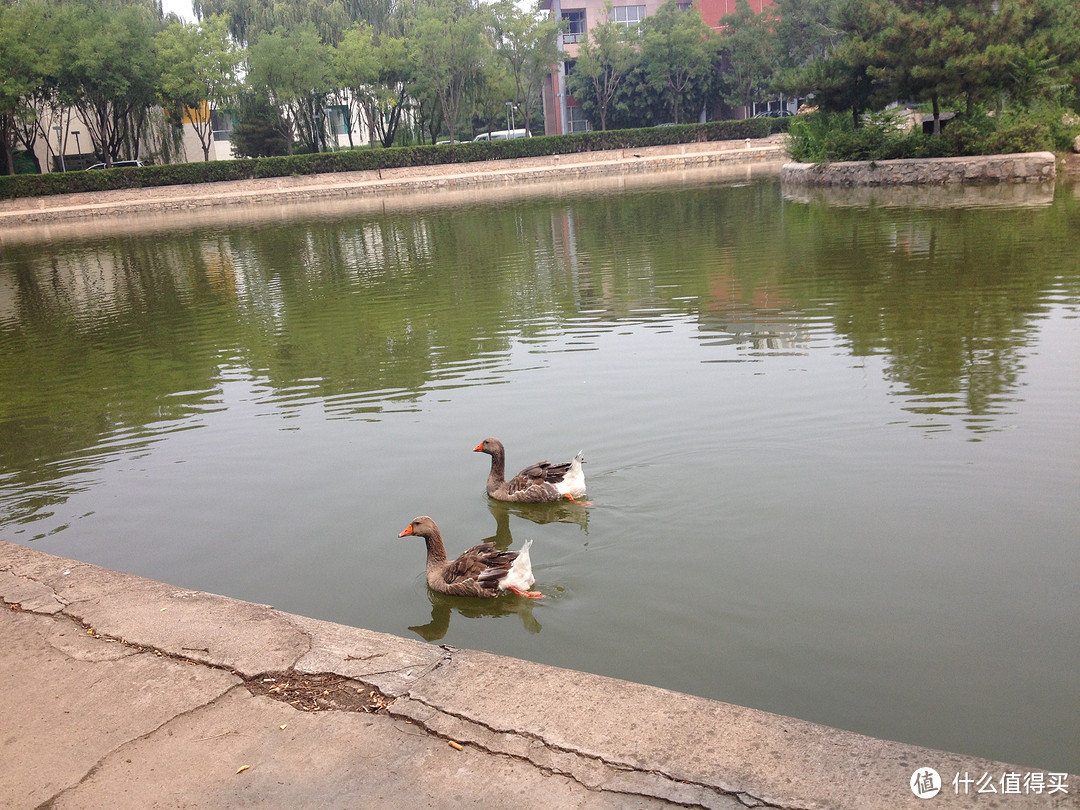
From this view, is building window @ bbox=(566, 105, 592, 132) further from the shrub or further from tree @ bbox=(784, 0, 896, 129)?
tree @ bbox=(784, 0, 896, 129)

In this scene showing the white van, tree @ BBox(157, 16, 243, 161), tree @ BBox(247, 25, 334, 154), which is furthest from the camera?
the white van

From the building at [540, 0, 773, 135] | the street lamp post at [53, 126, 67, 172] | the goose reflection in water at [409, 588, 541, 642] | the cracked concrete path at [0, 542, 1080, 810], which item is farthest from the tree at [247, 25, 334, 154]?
the cracked concrete path at [0, 542, 1080, 810]

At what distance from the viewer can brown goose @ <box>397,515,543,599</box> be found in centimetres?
605

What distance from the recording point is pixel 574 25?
7956 centimetres

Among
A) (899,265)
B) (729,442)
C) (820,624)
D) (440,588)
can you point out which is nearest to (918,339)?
(729,442)

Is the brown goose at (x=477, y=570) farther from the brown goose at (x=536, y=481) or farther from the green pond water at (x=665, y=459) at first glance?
the brown goose at (x=536, y=481)

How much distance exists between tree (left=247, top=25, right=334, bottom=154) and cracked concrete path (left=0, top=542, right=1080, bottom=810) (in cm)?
5521

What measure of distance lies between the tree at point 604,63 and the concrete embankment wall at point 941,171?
38541 mm

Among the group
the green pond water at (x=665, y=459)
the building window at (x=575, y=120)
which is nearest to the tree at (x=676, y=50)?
the building window at (x=575, y=120)

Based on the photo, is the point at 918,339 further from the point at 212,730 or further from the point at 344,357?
the point at 212,730

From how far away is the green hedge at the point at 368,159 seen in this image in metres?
50.2

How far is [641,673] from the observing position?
511 centimetres

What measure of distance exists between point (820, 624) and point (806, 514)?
154cm

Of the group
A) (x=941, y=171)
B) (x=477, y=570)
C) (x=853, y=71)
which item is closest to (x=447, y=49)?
(x=853, y=71)
